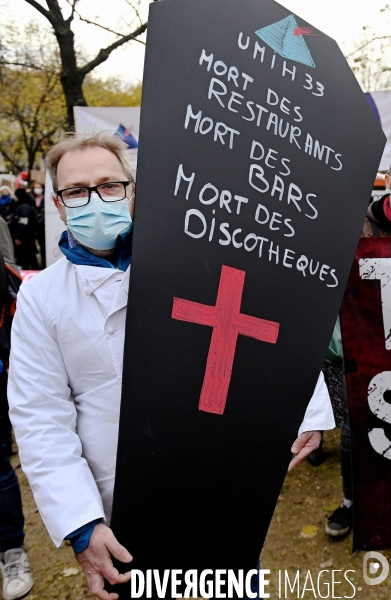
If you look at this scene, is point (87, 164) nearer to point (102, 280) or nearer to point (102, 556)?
point (102, 280)

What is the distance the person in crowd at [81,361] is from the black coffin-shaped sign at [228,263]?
0.33 feet

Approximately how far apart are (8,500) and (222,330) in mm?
1635

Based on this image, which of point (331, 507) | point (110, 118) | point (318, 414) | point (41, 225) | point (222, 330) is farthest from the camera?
point (41, 225)

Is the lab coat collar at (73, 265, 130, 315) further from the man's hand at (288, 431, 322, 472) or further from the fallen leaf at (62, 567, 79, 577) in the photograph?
the fallen leaf at (62, 567, 79, 577)

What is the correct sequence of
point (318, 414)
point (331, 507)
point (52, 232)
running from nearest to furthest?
point (318, 414)
point (331, 507)
point (52, 232)

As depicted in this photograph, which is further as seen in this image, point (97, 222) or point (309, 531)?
point (309, 531)

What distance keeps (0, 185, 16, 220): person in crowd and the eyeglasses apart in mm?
9768

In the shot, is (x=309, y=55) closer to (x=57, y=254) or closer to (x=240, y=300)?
(x=240, y=300)

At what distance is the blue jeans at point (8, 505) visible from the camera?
2336mm

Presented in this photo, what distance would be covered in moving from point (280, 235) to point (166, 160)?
385 mm

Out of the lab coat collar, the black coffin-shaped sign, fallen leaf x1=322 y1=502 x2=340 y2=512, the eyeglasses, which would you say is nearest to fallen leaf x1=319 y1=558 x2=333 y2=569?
fallen leaf x1=322 y1=502 x2=340 y2=512

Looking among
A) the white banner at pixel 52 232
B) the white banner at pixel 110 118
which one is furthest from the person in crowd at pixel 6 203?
the white banner at pixel 110 118

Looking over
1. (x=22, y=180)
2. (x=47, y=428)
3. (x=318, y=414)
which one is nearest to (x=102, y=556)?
(x=47, y=428)

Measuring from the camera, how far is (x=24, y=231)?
9.05 meters
